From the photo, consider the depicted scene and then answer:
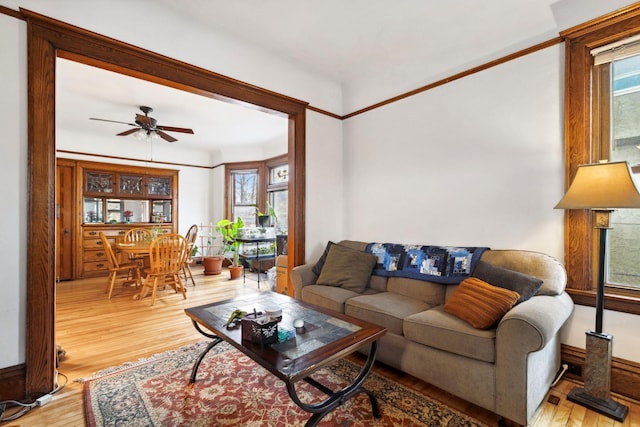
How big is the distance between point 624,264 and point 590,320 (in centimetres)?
45

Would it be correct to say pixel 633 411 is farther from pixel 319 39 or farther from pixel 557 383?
pixel 319 39

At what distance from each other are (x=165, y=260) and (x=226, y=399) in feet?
8.59

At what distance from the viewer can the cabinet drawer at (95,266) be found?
530cm

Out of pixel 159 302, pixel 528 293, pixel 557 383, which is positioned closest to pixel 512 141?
pixel 528 293

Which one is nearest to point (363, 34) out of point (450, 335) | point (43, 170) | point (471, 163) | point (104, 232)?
point (471, 163)

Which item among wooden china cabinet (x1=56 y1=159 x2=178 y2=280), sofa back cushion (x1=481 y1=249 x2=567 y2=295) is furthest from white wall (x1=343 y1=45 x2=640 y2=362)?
wooden china cabinet (x1=56 y1=159 x2=178 y2=280)

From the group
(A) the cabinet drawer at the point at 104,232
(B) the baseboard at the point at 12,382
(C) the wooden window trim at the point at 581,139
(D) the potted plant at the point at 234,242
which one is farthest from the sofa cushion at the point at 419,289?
(A) the cabinet drawer at the point at 104,232

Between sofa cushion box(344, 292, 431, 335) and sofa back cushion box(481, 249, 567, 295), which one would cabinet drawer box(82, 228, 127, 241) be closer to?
sofa cushion box(344, 292, 431, 335)

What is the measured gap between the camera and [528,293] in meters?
1.83

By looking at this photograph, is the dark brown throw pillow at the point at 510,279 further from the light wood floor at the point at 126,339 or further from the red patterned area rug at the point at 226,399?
the red patterned area rug at the point at 226,399

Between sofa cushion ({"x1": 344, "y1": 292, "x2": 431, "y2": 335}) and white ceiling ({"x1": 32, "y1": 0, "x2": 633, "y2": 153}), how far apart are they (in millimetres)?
2215

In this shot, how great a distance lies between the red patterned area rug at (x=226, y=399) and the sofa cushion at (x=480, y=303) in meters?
0.54

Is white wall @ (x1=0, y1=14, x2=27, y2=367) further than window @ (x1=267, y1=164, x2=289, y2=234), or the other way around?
window @ (x1=267, y1=164, x2=289, y2=234)

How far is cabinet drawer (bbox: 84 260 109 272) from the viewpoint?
17.4 ft
